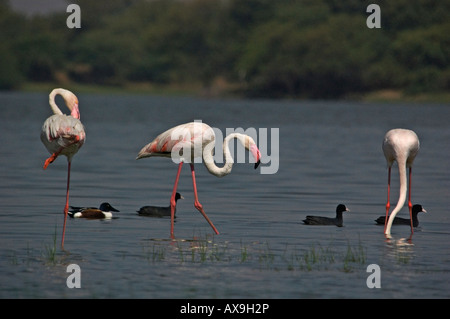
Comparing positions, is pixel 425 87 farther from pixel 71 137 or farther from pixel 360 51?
pixel 71 137

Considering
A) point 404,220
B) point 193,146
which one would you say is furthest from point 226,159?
point 404,220

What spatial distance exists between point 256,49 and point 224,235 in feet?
347

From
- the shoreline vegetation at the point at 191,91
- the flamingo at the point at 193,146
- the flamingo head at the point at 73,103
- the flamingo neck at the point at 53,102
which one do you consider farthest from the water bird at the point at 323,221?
the shoreline vegetation at the point at 191,91

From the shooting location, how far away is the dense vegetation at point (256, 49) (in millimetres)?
108375

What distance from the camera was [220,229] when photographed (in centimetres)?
1503

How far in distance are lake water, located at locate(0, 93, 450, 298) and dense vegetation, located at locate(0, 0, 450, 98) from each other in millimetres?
81076

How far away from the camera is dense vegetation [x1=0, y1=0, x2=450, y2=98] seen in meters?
108

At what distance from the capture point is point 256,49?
391 feet

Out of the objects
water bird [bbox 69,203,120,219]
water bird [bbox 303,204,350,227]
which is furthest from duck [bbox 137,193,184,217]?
water bird [bbox 303,204,350,227]

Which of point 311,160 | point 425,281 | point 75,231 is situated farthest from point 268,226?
point 311,160

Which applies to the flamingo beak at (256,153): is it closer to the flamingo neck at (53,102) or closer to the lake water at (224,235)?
the lake water at (224,235)

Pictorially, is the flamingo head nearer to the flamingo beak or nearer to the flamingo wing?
the flamingo wing

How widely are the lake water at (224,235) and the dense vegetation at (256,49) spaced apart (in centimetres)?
8108

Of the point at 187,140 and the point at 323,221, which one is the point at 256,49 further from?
the point at 187,140
